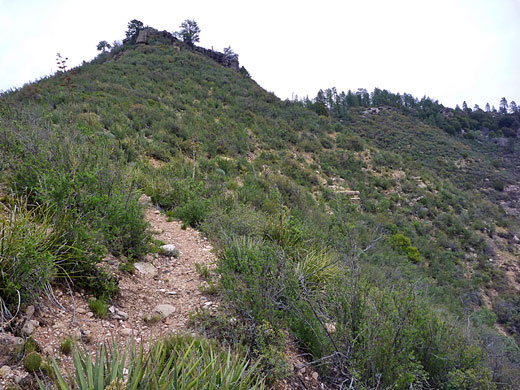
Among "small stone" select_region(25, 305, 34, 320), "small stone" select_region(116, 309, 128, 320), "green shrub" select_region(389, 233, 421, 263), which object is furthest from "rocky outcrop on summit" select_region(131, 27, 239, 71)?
"small stone" select_region(25, 305, 34, 320)

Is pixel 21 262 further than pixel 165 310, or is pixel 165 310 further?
pixel 165 310

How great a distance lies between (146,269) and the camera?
3.91 metres

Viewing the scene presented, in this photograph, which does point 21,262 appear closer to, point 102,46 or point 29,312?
point 29,312

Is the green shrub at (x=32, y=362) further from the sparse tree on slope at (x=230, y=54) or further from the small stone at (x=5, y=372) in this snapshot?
the sparse tree on slope at (x=230, y=54)

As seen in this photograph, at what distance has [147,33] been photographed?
30.1 meters

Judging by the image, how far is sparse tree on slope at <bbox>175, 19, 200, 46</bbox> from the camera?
34.4 m

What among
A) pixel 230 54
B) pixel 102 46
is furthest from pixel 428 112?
pixel 102 46

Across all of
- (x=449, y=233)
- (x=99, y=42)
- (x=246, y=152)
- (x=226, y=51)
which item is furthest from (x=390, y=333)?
(x=99, y=42)

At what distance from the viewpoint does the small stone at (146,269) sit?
12.5 feet

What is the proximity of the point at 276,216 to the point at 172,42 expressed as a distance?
31.9m

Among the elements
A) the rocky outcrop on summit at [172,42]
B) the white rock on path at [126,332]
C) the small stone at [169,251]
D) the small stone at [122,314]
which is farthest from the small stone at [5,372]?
the rocky outcrop on summit at [172,42]

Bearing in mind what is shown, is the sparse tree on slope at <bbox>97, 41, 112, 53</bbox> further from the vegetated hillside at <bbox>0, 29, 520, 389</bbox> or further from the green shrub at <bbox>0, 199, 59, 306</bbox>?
the green shrub at <bbox>0, 199, 59, 306</bbox>

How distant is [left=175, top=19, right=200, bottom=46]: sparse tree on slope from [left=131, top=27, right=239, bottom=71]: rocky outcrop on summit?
1.79 metres

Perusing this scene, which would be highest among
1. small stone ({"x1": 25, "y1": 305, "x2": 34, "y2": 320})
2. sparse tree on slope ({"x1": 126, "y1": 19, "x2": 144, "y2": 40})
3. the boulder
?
sparse tree on slope ({"x1": 126, "y1": 19, "x2": 144, "y2": 40})
